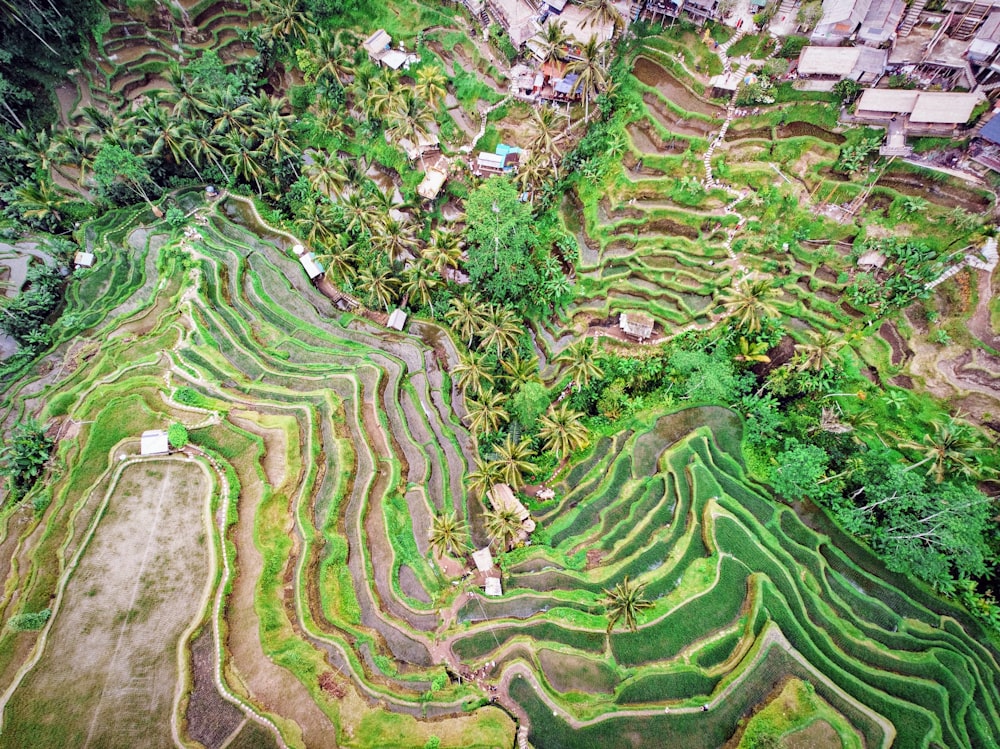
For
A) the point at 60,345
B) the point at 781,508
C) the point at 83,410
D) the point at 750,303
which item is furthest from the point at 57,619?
the point at 750,303

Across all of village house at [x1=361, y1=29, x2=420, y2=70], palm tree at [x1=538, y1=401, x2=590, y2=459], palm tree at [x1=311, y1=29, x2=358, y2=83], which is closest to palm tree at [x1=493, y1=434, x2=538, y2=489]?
palm tree at [x1=538, y1=401, x2=590, y2=459]

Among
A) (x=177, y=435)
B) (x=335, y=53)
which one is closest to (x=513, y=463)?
(x=177, y=435)

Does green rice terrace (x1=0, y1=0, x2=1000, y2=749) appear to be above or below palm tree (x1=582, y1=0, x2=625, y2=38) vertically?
below

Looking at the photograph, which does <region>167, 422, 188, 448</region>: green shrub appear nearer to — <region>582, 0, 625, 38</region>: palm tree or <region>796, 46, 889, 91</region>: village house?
<region>582, 0, 625, 38</region>: palm tree

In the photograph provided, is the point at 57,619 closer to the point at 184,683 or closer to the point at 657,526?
the point at 184,683

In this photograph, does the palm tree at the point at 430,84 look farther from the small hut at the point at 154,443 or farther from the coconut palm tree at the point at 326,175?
the small hut at the point at 154,443
